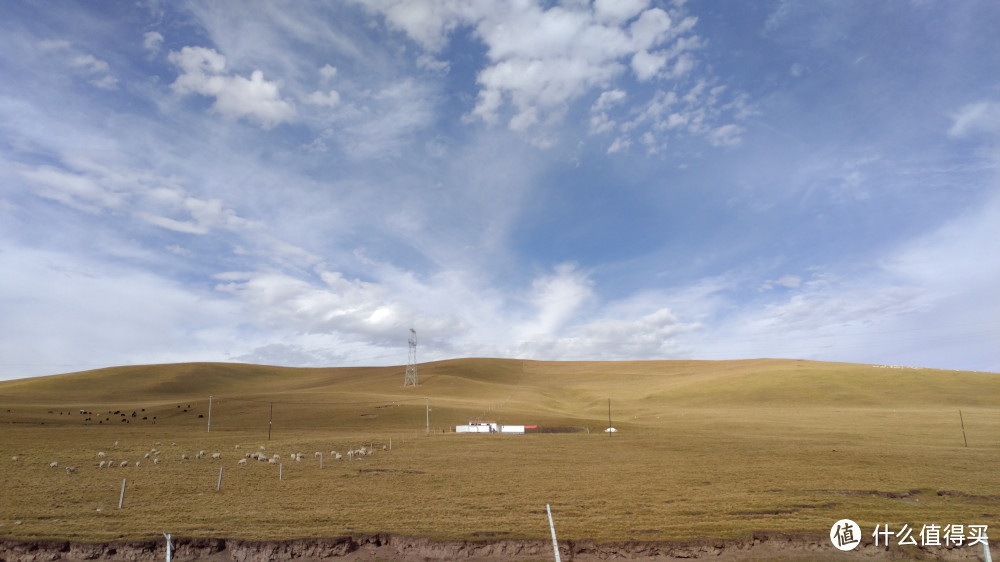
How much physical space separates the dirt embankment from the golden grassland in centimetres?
59

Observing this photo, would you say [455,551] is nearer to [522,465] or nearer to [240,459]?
[522,465]

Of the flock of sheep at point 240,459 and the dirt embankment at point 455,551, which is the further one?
the flock of sheep at point 240,459

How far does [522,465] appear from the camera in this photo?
38.8 metres

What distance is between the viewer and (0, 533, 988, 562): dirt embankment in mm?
18734

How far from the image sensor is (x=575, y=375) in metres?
155

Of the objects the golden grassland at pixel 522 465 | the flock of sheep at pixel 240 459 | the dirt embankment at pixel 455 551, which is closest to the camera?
the dirt embankment at pixel 455 551

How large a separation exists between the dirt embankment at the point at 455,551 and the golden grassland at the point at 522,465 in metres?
0.59

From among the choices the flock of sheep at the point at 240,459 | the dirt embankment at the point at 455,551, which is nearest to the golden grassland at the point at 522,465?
the dirt embankment at the point at 455,551

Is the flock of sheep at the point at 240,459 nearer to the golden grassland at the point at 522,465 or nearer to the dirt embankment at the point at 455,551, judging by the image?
the golden grassland at the point at 522,465

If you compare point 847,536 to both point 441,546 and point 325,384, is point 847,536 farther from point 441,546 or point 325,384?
point 325,384

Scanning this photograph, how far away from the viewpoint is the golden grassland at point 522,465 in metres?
22.1

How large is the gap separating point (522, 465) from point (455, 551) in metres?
20.3

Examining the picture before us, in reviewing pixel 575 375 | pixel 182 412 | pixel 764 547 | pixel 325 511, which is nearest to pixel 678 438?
pixel 764 547

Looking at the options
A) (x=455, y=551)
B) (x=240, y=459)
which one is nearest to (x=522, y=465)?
(x=455, y=551)
